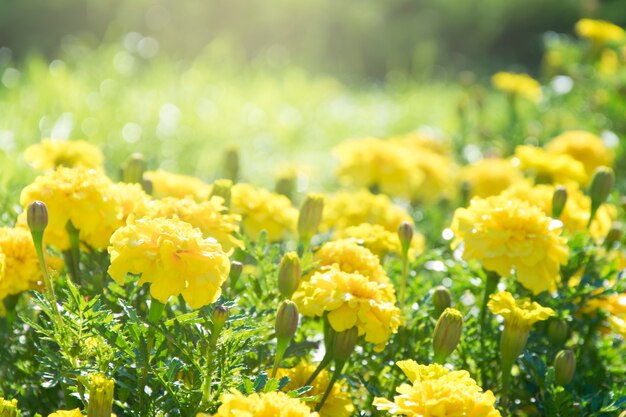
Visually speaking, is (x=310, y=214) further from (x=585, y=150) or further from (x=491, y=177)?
(x=585, y=150)

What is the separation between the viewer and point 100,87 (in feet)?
14.8

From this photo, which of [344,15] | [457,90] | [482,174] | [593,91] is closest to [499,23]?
[344,15]

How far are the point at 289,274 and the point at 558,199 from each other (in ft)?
2.35

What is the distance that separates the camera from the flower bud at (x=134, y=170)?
1.88 m

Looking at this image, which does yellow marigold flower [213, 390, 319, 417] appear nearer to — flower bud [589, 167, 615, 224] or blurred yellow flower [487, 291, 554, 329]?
blurred yellow flower [487, 291, 554, 329]

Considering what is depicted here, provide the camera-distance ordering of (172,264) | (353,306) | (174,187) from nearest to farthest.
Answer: (172,264), (353,306), (174,187)

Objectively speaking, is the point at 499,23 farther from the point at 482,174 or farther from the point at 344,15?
the point at 482,174

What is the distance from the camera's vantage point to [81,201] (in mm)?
1494

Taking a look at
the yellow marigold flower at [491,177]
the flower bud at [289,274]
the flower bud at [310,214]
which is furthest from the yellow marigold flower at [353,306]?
the yellow marigold flower at [491,177]

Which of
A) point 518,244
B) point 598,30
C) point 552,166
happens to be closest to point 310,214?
point 518,244

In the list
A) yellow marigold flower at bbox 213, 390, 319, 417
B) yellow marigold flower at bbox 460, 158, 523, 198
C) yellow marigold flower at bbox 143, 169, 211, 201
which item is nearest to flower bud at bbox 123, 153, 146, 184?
yellow marigold flower at bbox 143, 169, 211, 201

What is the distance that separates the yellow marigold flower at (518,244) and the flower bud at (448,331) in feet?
0.71

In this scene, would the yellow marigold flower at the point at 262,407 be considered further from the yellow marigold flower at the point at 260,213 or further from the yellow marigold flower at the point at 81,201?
the yellow marigold flower at the point at 260,213

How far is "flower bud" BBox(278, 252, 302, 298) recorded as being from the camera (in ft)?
4.65
